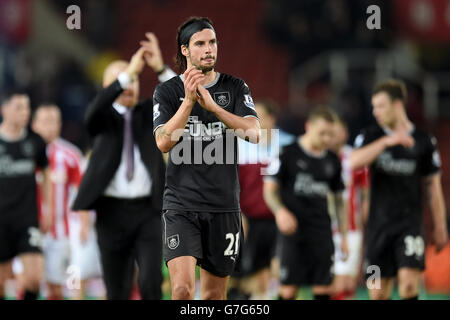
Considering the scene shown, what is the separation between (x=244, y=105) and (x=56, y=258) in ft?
18.8

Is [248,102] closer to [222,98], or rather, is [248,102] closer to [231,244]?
[222,98]

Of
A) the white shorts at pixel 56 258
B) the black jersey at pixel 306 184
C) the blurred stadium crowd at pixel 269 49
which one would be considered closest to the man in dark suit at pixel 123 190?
the black jersey at pixel 306 184

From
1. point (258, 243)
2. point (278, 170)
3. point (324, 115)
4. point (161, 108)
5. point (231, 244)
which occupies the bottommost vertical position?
point (258, 243)

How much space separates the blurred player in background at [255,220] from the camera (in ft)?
32.3

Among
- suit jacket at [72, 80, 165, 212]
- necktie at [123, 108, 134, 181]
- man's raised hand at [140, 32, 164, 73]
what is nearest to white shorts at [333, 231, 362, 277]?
suit jacket at [72, 80, 165, 212]

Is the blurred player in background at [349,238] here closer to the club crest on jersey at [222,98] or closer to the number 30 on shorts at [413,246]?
the number 30 on shorts at [413,246]

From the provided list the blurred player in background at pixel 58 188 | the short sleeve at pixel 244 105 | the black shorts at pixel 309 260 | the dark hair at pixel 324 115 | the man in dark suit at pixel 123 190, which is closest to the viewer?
the short sleeve at pixel 244 105

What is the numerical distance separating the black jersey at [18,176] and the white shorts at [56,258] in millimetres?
1942

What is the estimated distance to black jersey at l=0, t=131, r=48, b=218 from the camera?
8266mm

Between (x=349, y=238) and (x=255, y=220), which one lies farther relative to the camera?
(x=349, y=238)

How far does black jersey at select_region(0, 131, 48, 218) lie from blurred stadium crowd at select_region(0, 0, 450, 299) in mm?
6824

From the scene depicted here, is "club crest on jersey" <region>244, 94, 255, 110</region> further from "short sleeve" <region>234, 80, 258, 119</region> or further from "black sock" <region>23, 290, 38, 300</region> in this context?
"black sock" <region>23, 290, 38, 300</region>

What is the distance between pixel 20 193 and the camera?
27.3 feet

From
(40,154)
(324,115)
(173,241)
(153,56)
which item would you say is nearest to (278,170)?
(324,115)
